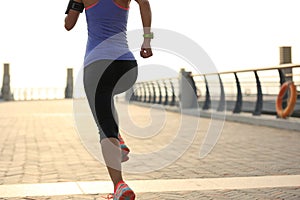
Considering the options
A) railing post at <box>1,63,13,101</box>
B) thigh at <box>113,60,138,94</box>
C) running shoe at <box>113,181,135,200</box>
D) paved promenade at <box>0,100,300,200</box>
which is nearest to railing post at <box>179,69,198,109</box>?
paved promenade at <box>0,100,300,200</box>

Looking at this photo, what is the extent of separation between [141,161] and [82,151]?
4.18ft

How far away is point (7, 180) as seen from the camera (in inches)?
187

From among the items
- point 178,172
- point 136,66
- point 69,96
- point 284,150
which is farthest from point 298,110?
point 69,96

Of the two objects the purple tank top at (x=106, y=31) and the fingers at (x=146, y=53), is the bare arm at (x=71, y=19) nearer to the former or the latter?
the purple tank top at (x=106, y=31)

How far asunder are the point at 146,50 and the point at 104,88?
1.17ft

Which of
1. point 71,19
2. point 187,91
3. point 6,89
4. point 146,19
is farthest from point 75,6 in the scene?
point 6,89

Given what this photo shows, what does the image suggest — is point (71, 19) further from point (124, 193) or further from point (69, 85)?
point (69, 85)

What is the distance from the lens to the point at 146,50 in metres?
3.20

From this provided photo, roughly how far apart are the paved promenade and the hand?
1.28 meters

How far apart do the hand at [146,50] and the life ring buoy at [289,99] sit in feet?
26.0

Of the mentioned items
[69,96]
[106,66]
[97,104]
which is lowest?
[69,96]

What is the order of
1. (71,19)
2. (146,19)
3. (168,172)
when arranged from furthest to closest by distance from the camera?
(168,172) → (71,19) → (146,19)

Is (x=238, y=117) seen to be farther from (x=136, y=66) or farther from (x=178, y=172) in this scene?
(x=136, y=66)

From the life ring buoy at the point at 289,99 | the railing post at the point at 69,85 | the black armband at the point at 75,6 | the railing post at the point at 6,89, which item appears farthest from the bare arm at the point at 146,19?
the railing post at the point at 69,85
